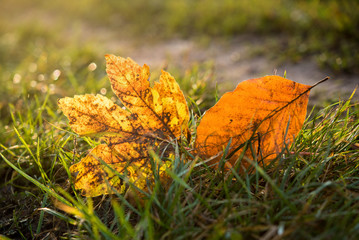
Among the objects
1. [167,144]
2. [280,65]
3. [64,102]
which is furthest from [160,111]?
[280,65]

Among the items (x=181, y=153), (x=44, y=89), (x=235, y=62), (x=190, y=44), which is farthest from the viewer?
(x=190, y=44)

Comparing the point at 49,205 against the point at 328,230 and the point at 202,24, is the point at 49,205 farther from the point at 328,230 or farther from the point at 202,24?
the point at 202,24

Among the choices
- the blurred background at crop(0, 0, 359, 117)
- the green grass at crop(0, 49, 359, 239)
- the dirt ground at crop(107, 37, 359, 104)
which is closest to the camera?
the green grass at crop(0, 49, 359, 239)

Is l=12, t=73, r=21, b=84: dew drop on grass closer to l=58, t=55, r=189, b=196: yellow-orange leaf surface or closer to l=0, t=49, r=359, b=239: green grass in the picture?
l=0, t=49, r=359, b=239: green grass

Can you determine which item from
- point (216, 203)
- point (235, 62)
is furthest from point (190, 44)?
point (216, 203)

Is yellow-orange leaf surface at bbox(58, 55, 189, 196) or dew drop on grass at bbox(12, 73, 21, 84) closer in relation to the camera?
yellow-orange leaf surface at bbox(58, 55, 189, 196)

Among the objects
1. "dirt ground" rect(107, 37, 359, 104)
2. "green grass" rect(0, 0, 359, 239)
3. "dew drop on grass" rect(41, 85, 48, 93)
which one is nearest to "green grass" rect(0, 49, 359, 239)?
"green grass" rect(0, 0, 359, 239)

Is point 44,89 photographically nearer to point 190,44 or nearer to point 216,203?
point 216,203

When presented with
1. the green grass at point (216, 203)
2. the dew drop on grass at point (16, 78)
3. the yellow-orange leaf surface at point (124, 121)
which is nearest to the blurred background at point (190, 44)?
the dew drop on grass at point (16, 78)

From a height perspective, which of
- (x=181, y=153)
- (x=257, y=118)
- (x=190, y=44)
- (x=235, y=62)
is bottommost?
(x=235, y=62)
